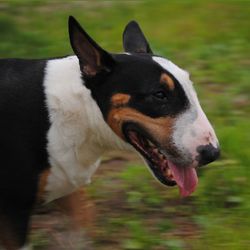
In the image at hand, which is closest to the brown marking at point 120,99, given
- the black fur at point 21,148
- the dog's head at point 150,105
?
the dog's head at point 150,105

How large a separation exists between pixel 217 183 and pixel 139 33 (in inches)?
44.0

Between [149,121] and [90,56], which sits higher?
[90,56]

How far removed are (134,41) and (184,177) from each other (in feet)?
2.71

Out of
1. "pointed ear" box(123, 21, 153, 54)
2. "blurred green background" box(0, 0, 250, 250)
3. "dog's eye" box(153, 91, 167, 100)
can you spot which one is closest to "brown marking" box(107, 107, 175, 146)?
"dog's eye" box(153, 91, 167, 100)

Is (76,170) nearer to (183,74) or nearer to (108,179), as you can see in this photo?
(183,74)

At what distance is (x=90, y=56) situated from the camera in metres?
3.67

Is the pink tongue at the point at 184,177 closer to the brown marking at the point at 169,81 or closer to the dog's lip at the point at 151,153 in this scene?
the dog's lip at the point at 151,153

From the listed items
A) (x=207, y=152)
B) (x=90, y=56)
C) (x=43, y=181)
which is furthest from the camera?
(x=43, y=181)

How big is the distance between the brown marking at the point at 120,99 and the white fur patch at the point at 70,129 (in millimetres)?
117

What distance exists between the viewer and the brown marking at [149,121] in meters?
3.60

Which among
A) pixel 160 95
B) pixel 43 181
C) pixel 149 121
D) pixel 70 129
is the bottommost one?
pixel 43 181

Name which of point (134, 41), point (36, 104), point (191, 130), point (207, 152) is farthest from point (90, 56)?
point (207, 152)

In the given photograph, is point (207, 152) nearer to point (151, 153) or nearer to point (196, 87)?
point (151, 153)

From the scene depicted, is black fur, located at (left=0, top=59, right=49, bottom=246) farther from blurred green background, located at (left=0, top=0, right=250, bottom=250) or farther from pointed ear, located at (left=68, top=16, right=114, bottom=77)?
blurred green background, located at (left=0, top=0, right=250, bottom=250)
